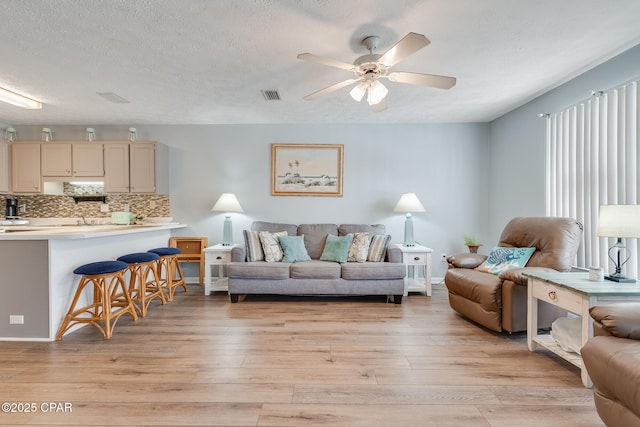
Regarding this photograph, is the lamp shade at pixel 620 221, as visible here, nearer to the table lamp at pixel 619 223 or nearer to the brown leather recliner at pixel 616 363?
the table lamp at pixel 619 223

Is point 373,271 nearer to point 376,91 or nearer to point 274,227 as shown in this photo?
point 274,227

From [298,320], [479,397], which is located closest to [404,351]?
[479,397]

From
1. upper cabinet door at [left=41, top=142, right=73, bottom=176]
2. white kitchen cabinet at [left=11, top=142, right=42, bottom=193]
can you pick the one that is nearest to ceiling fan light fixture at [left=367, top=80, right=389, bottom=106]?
upper cabinet door at [left=41, top=142, right=73, bottom=176]

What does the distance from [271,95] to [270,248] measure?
6.21ft

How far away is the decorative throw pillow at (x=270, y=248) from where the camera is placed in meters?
4.10

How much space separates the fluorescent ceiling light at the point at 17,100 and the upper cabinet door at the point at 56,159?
894 millimetres

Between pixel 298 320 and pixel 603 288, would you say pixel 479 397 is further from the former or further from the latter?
pixel 298 320

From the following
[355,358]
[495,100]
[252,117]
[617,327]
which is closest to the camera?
[617,327]

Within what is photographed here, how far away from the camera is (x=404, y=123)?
15.7 ft

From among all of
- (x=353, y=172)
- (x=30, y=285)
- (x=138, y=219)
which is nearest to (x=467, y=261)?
(x=353, y=172)

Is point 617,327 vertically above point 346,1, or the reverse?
point 346,1

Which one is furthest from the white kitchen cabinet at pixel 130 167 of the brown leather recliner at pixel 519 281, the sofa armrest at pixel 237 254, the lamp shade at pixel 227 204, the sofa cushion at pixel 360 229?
the brown leather recliner at pixel 519 281

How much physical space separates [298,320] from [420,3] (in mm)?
2870

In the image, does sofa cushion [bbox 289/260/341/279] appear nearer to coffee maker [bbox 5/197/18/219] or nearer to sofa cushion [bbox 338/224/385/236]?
sofa cushion [bbox 338/224/385/236]
